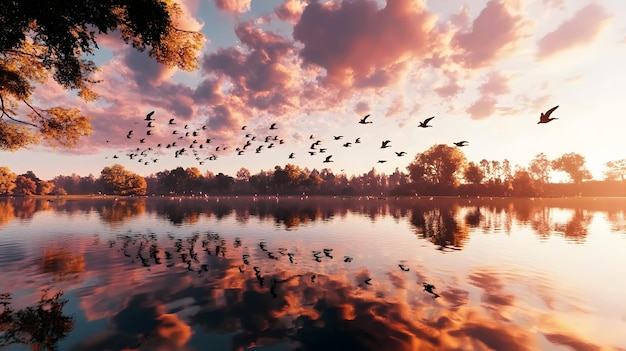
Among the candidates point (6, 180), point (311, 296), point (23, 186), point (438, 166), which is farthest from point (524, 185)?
point (23, 186)

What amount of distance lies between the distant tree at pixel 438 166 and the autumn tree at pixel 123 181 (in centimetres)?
15366

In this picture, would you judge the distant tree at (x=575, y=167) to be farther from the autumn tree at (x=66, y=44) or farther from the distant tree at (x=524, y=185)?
the autumn tree at (x=66, y=44)

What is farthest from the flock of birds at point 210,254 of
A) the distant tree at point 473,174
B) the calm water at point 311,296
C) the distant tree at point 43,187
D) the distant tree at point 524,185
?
the distant tree at point 43,187

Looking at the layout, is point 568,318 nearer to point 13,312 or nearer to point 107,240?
point 13,312

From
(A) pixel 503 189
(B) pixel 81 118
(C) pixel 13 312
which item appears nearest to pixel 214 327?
(C) pixel 13 312

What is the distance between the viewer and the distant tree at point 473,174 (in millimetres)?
144750

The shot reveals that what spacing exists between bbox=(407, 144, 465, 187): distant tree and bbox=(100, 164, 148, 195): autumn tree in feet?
504

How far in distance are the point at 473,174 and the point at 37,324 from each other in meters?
162

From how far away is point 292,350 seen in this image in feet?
28.3

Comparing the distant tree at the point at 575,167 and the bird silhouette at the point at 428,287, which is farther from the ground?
the distant tree at the point at 575,167

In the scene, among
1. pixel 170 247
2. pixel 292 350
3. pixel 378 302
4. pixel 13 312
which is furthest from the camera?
pixel 170 247

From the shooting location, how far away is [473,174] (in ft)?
477

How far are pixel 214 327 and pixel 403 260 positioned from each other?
13.9 meters

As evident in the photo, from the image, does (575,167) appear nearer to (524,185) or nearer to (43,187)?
(524,185)
